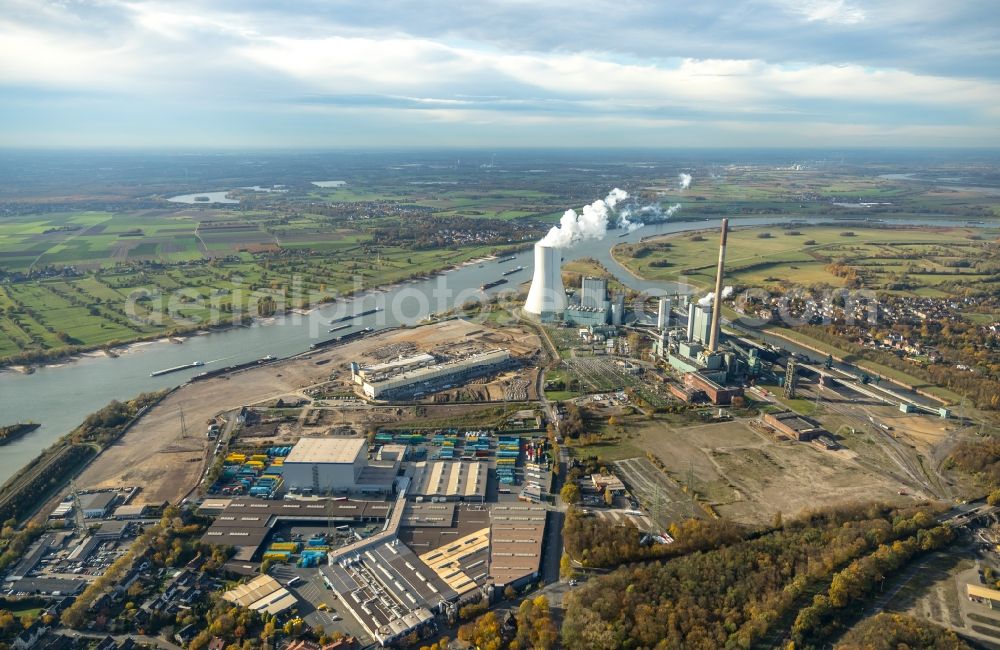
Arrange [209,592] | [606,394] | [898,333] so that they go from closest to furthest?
[209,592] → [606,394] → [898,333]

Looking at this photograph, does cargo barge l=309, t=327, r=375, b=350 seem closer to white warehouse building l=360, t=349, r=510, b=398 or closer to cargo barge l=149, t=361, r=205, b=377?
cargo barge l=149, t=361, r=205, b=377

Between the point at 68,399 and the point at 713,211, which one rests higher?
the point at 713,211

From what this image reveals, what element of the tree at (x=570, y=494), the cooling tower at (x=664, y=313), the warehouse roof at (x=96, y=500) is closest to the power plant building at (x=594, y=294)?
the cooling tower at (x=664, y=313)

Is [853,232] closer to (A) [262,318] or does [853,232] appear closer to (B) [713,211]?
(B) [713,211]

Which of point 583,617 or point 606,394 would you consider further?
point 606,394

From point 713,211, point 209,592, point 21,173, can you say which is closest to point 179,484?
point 209,592

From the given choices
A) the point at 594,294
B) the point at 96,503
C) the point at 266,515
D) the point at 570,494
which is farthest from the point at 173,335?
the point at 570,494

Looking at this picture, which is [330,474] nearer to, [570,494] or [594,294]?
[570,494]
